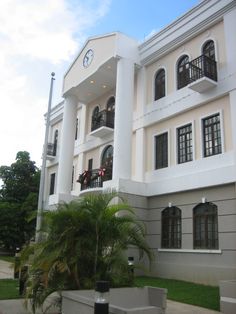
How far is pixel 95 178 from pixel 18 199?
51.9 feet

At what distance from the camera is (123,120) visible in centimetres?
1884

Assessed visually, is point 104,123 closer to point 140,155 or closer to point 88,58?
point 140,155

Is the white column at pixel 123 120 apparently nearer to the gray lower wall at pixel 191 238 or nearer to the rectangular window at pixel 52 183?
the gray lower wall at pixel 191 238

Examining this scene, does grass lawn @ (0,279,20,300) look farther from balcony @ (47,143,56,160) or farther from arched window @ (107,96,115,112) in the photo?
balcony @ (47,143,56,160)

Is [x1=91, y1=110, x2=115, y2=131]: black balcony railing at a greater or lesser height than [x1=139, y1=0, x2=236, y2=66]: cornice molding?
lesser

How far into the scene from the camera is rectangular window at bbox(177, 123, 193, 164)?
675 inches

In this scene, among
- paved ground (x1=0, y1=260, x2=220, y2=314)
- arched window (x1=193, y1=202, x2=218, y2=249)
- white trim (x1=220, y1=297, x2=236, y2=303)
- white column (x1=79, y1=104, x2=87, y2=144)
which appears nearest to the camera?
white trim (x1=220, y1=297, x2=236, y2=303)

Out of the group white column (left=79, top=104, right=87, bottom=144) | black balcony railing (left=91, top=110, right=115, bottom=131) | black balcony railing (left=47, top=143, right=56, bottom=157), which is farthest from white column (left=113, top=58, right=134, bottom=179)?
black balcony railing (left=47, top=143, right=56, bottom=157)

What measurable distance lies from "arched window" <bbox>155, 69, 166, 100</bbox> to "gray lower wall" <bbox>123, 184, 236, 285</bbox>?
538cm

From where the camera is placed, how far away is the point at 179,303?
34.5ft

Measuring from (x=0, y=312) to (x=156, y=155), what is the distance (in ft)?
38.2

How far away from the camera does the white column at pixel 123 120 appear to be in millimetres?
18266

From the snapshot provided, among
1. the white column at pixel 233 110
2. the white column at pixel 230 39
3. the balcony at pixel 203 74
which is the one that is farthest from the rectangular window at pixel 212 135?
the white column at pixel 230 39

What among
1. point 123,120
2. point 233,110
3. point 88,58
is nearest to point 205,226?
point 233,110
